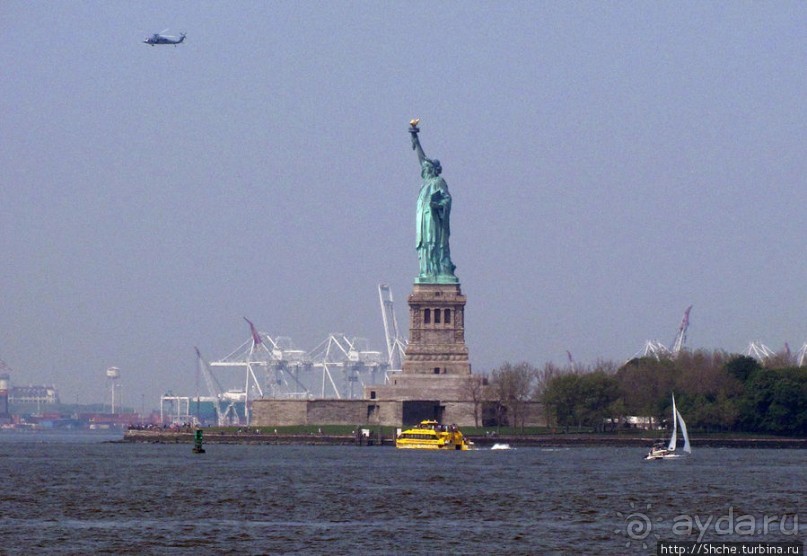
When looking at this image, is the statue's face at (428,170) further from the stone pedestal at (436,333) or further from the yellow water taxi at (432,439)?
the yellow water taxi at (432,439)

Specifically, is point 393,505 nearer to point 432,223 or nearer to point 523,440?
point 523,440

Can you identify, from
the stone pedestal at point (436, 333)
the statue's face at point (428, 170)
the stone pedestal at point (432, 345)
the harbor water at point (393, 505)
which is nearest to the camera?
the harbor water at point (393, 505)

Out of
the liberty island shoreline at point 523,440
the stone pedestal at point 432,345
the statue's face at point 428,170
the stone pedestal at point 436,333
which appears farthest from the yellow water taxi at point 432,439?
the statue's face at point 428,170

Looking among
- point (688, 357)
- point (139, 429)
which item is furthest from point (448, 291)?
point (139, 429)

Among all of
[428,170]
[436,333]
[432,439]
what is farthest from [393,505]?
[428,170]

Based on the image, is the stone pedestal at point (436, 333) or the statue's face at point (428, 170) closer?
the stone pedestal at point (436, 333)

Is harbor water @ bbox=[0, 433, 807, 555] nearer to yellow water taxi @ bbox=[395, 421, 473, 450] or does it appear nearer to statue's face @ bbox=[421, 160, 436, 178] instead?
yellow water taxi @ bbox=[395, 421, 473, 450]
